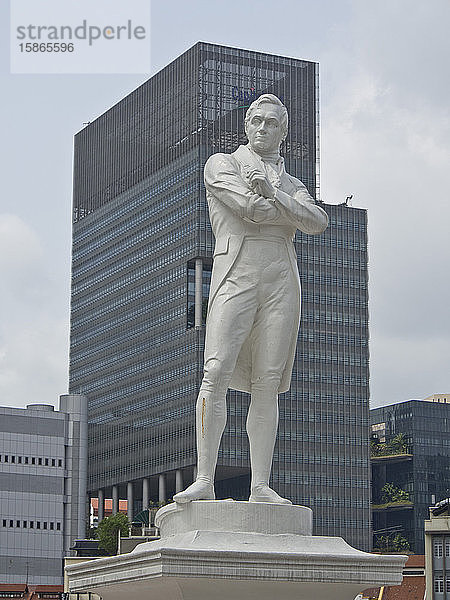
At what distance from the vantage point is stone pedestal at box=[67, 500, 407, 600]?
8828 mm

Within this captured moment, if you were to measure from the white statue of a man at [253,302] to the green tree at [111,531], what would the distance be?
46967 mm

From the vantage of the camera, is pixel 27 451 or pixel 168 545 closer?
pixel 168 545

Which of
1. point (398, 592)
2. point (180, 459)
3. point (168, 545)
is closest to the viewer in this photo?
point (168, 545)

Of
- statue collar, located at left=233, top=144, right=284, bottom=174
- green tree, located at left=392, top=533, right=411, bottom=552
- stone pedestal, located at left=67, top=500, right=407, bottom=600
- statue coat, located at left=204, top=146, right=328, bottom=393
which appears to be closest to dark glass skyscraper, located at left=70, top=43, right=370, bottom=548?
green tree, located at left=392, top=533, right=411, bottom=552

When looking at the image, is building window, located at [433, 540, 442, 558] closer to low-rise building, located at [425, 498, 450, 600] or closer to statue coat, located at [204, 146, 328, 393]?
low-rise building, located at [425, 498, 450, 600]

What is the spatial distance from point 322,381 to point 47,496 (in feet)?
64.4

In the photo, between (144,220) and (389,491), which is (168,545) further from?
(389,491)

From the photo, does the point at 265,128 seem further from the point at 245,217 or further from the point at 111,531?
the point at 111,531

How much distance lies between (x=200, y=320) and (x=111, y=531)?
28519 millimetres

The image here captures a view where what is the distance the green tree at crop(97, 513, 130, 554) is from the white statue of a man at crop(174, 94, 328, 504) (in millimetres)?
46967

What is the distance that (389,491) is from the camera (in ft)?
333

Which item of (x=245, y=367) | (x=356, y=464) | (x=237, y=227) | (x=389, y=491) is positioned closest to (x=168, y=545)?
(x=245, y=367)

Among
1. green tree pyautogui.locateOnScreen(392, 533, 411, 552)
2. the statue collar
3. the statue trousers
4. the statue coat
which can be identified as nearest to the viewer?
the statue trousers

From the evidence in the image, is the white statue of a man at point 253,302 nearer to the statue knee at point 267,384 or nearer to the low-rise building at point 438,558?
the statue knee at point 267,384
